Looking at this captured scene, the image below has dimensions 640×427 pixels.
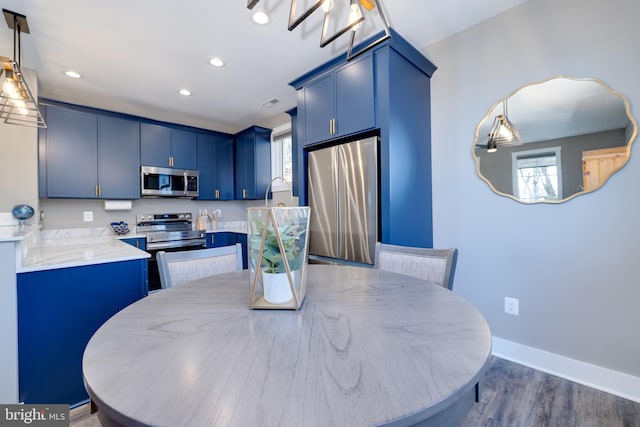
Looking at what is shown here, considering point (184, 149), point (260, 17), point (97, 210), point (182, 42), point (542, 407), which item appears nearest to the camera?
point (542, 407)

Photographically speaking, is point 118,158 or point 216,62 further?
point 118,158

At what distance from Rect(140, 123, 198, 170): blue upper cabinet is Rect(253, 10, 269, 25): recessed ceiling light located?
235 cm

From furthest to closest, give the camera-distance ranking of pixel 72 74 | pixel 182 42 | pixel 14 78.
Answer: pixel 72 74 → pixel 182 42 → pixel 14 78

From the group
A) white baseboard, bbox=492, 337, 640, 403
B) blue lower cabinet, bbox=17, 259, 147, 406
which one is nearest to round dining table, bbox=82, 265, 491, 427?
blue lower cabinet, bbox=17, 259, 147, 406

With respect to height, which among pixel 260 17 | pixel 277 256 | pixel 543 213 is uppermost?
pixel 260 17

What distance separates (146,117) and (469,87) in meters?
3.94

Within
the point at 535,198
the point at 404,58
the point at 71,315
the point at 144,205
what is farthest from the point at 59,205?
the point at 535,198

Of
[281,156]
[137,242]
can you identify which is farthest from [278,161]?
[137,242]

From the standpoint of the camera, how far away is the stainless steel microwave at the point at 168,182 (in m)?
3.54

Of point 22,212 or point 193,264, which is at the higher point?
point 22,212

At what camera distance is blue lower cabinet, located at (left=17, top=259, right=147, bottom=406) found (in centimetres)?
148

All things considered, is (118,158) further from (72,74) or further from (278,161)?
(278,161)

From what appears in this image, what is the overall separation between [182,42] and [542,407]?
3564 millimetres

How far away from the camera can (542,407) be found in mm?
1559
